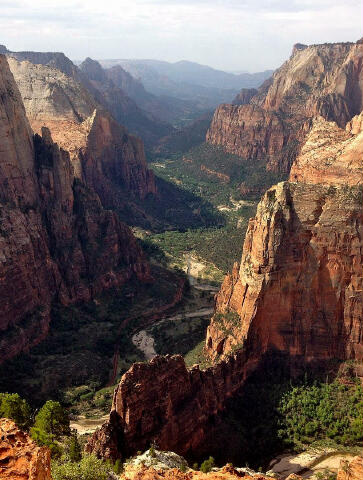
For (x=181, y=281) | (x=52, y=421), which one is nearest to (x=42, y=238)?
(x=181, y=281)

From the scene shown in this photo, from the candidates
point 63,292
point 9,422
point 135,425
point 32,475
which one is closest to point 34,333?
point 63,292

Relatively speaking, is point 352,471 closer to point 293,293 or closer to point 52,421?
point 52,421

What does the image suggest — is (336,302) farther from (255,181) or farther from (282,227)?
(255,181)

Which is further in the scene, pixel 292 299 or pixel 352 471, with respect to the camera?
pixel 292 299

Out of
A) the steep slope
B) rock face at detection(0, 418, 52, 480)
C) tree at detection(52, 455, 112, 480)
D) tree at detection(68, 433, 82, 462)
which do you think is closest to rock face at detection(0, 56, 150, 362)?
tree at detection(68, 433, 82, 462)

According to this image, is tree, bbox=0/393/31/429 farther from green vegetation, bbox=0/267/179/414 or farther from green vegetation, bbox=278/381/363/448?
green vegetation, bbox=278/381/363/448

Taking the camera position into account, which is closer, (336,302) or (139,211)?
(336,302)

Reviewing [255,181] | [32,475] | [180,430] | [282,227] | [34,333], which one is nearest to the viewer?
[32,475]
